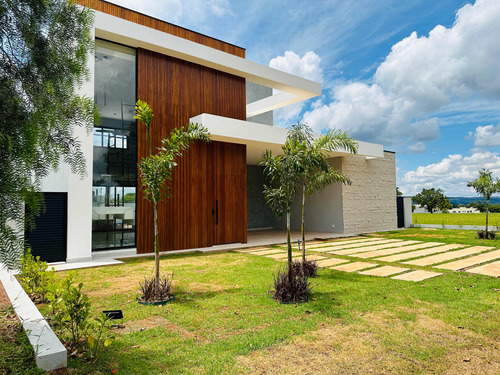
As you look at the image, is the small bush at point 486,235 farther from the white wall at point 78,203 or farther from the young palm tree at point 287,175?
the white wall at point 78,203

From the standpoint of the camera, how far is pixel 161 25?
33.8 ft

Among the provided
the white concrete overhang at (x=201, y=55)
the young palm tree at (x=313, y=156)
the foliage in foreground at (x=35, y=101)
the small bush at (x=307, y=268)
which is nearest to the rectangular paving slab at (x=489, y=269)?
the small bush at (x=307, y=268)

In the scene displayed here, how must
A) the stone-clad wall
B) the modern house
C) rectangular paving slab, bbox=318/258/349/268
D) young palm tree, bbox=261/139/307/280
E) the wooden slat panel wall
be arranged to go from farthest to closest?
the stone-clad wall, the wooden slat panel wall, the modern house, rectangular paving slab, bbox=318/258/349/268, young palm tree, bbox=261/139/307/280

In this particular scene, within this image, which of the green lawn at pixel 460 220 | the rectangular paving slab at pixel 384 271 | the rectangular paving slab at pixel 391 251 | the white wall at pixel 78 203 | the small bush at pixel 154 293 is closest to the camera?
the small bush at pixel 154 293

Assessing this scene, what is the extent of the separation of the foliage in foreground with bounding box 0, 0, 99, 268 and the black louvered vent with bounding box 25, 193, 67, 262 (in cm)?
641

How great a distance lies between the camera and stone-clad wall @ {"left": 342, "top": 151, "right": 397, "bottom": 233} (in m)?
16.5

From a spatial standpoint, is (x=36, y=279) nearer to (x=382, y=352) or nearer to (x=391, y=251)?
(x=382, y=352)

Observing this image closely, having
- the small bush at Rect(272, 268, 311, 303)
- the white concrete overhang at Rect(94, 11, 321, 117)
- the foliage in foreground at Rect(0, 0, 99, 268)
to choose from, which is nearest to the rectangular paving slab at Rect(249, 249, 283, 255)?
the small bush at Rect(272, 268, 311, 303)

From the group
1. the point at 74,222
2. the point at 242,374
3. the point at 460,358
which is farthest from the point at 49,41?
the point at 74,222

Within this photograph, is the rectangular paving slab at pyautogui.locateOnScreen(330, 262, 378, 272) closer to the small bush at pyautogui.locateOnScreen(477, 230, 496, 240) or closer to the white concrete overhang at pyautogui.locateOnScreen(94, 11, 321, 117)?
the small bush at pyautogui.locateOnScreen(477, 230, 496, 240)

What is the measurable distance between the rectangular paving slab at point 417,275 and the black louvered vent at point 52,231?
820 centimetres

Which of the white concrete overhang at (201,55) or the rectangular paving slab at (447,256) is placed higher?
the white concrete overhang at (201,55)

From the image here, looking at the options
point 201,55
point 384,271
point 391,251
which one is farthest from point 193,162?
point 391,251

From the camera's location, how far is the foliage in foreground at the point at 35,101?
199 centimetres
